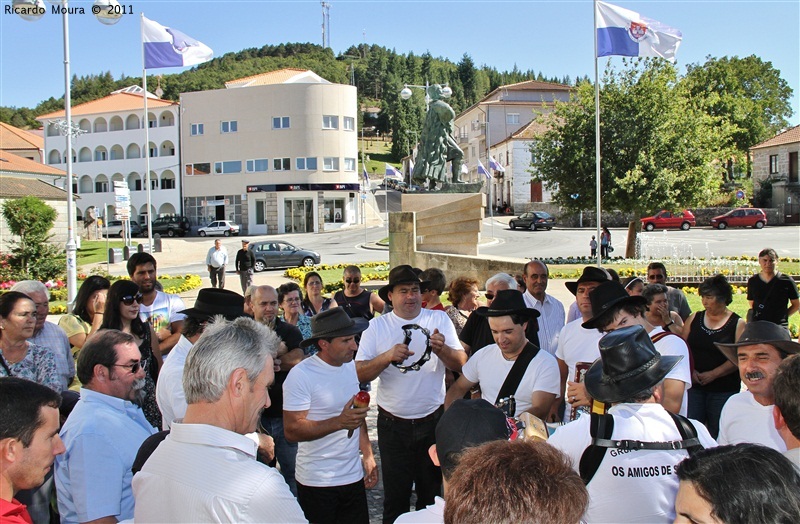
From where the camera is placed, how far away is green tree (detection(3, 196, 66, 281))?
75.9ft

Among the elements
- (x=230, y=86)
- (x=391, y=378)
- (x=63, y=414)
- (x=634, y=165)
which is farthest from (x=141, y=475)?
(x=230, y=86)

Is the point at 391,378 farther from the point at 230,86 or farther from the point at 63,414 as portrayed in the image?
the point at 230,86

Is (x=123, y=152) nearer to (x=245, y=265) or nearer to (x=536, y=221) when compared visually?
(x=536, y=221)

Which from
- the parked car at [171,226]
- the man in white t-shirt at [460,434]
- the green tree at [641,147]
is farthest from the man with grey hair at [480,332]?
the parked car at [171,226]

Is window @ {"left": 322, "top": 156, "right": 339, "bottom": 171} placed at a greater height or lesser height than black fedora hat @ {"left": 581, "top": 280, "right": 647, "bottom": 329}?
greater

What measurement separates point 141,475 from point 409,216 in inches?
612

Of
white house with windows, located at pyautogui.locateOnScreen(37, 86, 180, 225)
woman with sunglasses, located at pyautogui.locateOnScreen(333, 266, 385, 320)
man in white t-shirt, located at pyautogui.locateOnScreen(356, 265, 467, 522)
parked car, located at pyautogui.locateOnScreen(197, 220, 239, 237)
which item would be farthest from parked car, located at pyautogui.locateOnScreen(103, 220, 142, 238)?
man in white t-shirt, located at pyautogui.locateOnScreen(356, 265, 467, 522)

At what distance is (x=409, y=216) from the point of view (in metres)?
17.7

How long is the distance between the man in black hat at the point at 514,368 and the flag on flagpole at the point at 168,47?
62.3ft

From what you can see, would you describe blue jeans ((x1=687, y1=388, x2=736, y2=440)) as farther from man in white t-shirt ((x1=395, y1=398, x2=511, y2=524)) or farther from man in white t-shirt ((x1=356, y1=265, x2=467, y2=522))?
man in white t-shirt ((x1=395, y1=398, x2=511, y2=524))

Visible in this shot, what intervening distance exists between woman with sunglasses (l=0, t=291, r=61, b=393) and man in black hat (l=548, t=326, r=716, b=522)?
3827 mm

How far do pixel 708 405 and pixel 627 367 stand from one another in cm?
356

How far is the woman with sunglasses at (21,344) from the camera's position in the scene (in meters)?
4.61

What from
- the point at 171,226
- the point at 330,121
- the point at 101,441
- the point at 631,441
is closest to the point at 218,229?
the point at 171,226
